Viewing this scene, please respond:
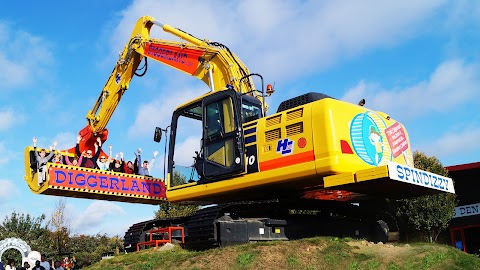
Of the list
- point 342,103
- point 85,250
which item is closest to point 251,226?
point 342,103

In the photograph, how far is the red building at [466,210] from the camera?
23703 mm

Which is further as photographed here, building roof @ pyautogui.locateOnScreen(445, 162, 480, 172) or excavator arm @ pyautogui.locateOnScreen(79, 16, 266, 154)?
building roof @ pyautogui.locateOnScreen(445, 162, 480, 172)

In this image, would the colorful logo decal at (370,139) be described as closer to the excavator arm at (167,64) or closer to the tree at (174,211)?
the excavator arm at (167,64)

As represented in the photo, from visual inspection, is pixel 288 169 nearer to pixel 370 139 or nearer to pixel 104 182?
pixel 370 139

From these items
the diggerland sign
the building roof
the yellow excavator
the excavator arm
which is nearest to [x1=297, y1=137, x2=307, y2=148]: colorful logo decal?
the yellow excavator

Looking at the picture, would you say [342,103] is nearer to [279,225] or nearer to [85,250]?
[279,225]

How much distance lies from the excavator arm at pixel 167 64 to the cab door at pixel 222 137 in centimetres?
183

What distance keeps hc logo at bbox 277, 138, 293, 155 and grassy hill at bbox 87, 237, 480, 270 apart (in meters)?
1.71

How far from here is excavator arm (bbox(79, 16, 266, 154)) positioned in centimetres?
1519

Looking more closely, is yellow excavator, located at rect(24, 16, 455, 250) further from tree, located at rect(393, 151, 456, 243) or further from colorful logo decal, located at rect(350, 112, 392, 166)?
tree, located at rect(393, 151, 456, 243)

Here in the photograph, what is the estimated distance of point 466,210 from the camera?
24031mm

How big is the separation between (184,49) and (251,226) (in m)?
7.95

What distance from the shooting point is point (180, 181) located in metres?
11.6

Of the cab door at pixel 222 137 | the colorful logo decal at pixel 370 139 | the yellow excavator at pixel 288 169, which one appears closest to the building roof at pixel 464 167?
the yellow excavator at pixel 288 169
